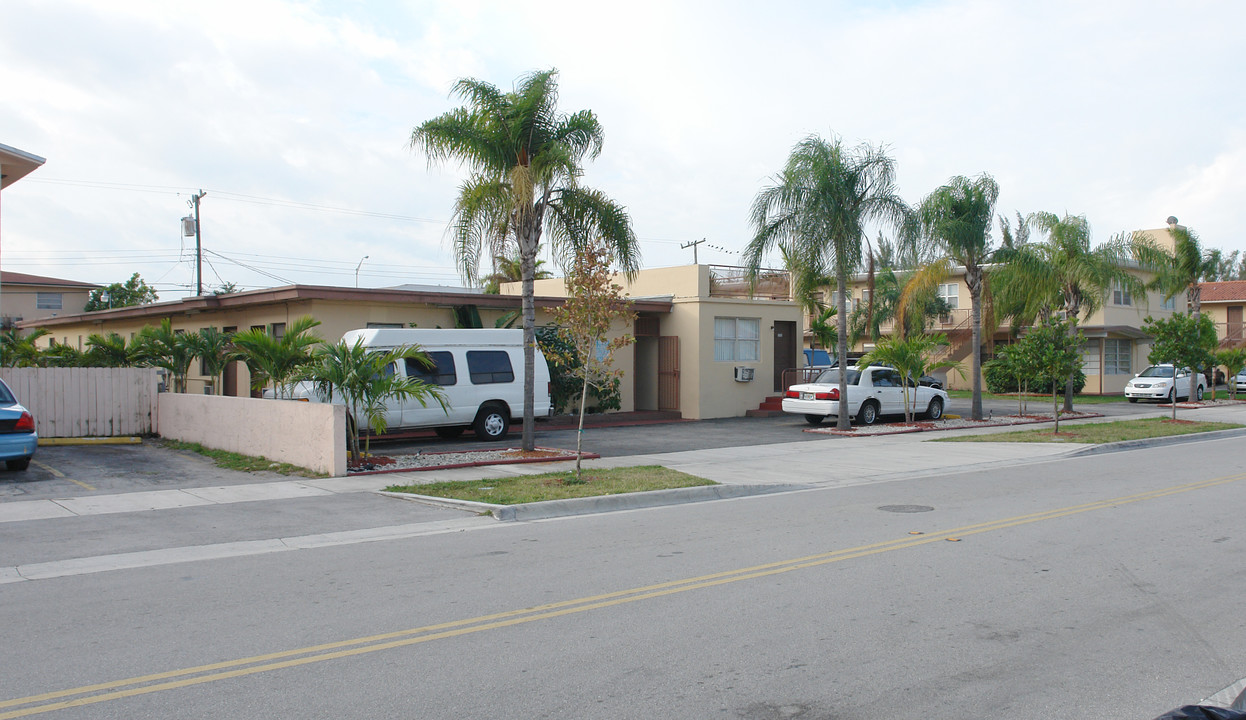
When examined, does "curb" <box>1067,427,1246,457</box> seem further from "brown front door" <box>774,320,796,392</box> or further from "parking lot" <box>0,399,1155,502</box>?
"brown front door" <box>774,320,796,392</box>

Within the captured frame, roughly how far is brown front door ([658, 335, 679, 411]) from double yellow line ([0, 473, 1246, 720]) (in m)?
17.2

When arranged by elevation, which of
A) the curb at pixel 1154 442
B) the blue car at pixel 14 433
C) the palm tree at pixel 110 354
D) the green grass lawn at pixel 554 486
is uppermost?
the palm tree at pixel 110 354

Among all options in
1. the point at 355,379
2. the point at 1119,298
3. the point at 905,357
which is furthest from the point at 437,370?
the point at 1119,298

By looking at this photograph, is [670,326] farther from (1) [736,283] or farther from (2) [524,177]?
(2) [524,177]

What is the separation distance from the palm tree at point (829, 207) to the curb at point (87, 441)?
14879 millimetres

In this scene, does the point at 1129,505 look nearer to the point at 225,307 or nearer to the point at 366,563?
the point at 366,563

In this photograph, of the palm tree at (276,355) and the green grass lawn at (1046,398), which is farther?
the green grass lawn at (1046,398)

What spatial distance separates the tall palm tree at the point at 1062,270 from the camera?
26938 millimetres

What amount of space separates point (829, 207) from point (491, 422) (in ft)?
31.4

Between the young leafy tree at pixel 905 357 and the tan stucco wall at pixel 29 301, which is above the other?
the tan stucco wall at pixel 29 301

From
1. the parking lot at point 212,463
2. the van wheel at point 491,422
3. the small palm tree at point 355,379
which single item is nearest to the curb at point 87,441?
the parking lot at point 212,463

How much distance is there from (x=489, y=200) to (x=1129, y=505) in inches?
427

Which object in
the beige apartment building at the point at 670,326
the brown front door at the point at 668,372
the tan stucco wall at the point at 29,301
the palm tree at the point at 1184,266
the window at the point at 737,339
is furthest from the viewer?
the tan stucco wall at the point at 29,301

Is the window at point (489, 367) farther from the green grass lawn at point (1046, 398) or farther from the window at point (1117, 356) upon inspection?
the window at point (1117, 356)
